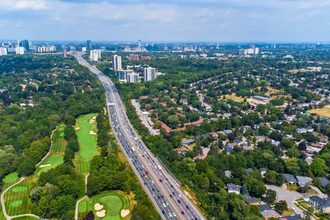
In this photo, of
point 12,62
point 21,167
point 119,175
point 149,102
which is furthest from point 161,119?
point 12,62

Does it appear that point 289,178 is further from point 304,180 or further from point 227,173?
point 227,173

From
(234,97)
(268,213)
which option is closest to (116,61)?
(234,97)

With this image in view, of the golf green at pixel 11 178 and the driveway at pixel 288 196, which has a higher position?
the driveway at pixel 288 196

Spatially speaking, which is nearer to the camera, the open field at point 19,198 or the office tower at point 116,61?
the open field at point 19,198

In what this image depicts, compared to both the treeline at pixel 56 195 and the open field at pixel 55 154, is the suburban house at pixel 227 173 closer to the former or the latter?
the treeline at pixel 56 195

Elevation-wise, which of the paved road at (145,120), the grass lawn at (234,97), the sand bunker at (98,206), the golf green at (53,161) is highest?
the grass lawn at (234,97)

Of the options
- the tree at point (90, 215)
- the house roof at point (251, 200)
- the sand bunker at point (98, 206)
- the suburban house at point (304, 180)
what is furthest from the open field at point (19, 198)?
the suburban house at point (304, 180)
